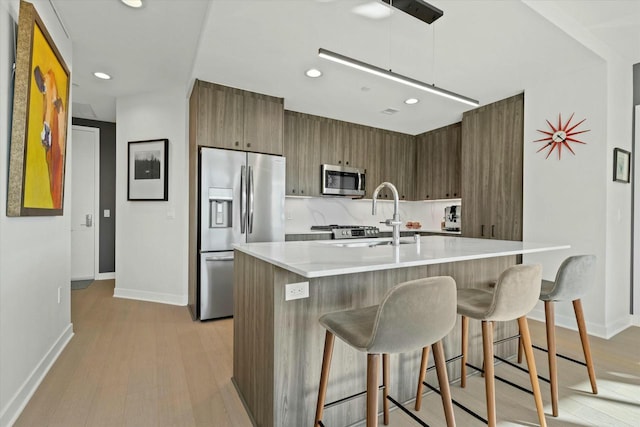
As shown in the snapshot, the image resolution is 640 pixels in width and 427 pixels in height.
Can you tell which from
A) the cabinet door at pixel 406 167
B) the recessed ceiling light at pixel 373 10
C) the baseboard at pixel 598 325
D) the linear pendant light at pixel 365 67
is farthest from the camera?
the cabinet door at pixel 406 167

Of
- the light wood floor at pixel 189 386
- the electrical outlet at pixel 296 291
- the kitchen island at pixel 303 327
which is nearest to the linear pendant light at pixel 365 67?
the kitchen island at pixel 303 327

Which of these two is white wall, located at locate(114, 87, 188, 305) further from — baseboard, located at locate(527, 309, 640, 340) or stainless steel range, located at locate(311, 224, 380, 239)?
baseboard, located at locate(527, 309, 640, 340)

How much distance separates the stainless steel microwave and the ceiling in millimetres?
1081

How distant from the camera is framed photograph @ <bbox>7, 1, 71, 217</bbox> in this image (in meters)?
1.66

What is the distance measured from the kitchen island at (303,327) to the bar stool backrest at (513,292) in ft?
0.66

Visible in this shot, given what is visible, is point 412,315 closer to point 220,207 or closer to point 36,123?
point 36,123

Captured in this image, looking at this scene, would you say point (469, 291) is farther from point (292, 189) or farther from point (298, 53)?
point (292, 189)

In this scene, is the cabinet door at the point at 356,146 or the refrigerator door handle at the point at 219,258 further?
the cabinet door at the point at 356,146

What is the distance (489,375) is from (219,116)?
10.5 feet

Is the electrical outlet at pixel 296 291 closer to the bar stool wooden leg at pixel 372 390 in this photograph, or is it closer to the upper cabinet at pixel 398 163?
the bar stool wooden leg at pixel 372 390

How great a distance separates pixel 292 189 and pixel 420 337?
3292mm

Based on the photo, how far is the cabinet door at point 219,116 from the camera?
328 centimetres

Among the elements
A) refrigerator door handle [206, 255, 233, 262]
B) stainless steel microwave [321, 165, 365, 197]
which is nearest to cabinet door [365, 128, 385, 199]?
stainless steel microwave [321, 165, 365, 197]

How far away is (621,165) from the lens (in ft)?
9.96
